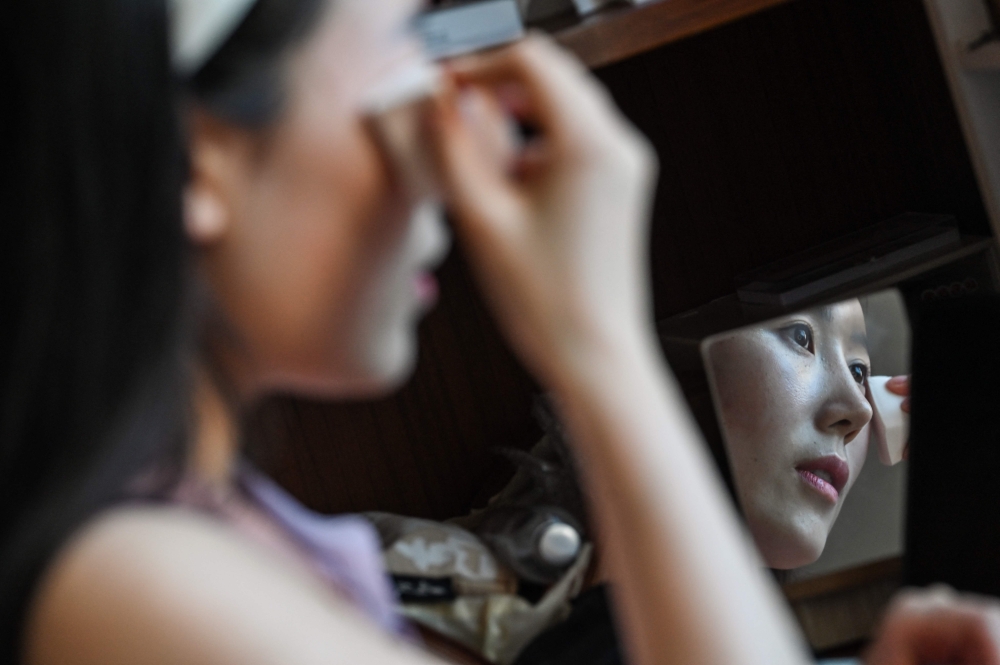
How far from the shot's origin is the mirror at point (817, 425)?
1.01 m

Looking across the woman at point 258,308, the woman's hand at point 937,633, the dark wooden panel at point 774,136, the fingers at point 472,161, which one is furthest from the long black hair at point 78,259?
the dark wooden panel at point 774,136

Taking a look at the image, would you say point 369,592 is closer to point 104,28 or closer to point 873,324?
point 104,28

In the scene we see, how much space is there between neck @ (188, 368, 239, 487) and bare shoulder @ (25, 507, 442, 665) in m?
0.08

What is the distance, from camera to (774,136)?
126cm

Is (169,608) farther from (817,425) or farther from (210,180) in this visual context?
(817,425)

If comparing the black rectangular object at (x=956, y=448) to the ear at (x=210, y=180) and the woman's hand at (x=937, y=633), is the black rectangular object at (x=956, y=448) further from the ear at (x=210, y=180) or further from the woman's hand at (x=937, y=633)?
the ear at (x=210, y=180)

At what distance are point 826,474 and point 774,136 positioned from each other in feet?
1.46

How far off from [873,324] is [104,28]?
2.64 ft

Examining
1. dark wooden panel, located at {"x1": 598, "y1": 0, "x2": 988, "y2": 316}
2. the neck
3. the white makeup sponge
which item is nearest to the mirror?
the white makeup sponge

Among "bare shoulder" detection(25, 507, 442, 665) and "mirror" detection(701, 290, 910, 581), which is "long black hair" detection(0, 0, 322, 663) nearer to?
"bare shoulder" detection(25, 507, 442, 665)

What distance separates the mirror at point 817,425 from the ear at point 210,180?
654 millimetres

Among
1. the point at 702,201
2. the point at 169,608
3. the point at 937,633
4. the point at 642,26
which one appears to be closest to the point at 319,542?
the point at 169,608

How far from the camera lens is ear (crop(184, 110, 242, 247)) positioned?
46 centimetres

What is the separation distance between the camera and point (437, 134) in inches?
19.2
